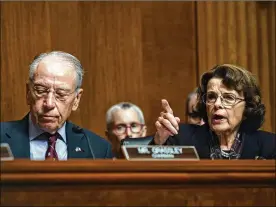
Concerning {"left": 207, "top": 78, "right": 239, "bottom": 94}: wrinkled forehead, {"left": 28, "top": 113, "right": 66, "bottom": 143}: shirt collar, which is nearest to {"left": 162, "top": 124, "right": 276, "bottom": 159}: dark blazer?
{"left": 207, "top": 78, "right": 239, "bottom": 94}: wrinkled forehead

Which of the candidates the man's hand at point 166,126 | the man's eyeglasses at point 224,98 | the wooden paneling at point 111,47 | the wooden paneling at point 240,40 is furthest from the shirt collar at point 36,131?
the wooden paneling at point 240,40

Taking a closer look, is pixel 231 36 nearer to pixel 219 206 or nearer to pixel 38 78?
pixel 38 78

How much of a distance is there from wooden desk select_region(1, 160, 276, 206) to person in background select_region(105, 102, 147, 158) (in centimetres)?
191

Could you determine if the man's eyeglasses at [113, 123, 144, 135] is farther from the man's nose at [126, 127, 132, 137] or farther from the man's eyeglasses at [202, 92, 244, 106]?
the man's eyeglasses at [202, 92, 244, 106]

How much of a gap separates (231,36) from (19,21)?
1204 mm

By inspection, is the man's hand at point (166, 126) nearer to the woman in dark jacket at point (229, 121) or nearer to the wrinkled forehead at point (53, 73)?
the woman in dark jacket at point (229, 121)

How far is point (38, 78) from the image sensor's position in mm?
2525

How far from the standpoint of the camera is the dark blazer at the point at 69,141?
2.46 m

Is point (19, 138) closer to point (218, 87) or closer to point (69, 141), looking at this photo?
point (69, 141)

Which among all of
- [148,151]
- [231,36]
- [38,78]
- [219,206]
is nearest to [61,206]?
[148,151]

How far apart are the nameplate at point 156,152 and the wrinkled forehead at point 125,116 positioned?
1937 mm

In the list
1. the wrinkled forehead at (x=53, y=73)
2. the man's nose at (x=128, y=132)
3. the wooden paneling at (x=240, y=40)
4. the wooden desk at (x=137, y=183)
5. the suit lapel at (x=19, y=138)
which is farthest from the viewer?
the wooden paneling at (x=240, y=40)

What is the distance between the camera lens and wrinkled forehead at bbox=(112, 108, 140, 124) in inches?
149

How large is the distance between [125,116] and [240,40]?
1003mm
